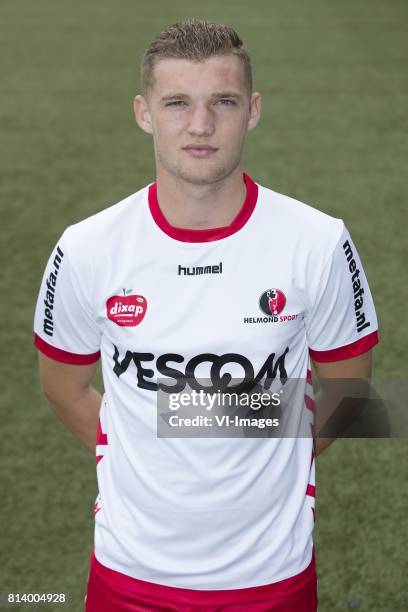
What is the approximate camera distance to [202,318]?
7.48 feet

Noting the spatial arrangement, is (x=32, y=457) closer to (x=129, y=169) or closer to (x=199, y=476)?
(x=199, y=476)

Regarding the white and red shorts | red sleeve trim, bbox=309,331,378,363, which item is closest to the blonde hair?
red sleeve trim, bbox=309,331,378,363

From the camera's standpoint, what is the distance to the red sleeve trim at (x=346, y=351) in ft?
8.21

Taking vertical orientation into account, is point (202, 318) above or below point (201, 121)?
below

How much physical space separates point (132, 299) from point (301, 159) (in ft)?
20.3

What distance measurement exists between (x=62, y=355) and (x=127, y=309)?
1.30 ft

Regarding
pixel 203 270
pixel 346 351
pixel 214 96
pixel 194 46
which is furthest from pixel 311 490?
pixel 194 46

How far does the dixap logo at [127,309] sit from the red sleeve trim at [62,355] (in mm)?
322

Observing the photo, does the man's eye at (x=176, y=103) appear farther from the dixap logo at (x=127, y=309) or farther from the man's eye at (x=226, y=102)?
the dixap logo at (x=127, y=309)

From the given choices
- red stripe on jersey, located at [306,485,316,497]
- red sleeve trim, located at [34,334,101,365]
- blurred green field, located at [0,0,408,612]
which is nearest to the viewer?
red stripe on jersey, located at [306,485,316,497]

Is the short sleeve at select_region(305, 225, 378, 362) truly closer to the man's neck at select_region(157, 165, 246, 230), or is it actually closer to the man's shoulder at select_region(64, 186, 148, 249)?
the man's neck at select_region(157, 165, 246, 230)

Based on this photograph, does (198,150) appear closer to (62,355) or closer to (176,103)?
(176,103)

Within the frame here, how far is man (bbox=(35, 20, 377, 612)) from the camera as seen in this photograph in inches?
89.0

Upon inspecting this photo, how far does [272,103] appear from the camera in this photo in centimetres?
990
